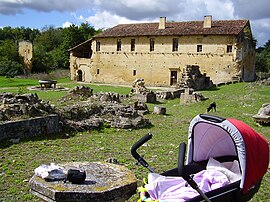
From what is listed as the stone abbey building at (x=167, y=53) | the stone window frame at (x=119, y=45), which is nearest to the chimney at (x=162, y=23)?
the stone abbey building at (x=167, y=53)

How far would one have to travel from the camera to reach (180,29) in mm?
40812

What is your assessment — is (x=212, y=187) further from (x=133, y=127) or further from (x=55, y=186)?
(x=133, y=127)

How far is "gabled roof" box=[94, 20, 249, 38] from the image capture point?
3778 cm

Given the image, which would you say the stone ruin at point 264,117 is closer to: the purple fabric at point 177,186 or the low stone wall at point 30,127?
the low stone wall at point 30,127

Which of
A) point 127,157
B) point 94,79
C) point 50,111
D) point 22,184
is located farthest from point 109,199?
point 94,79

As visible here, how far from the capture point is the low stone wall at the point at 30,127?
1069cm

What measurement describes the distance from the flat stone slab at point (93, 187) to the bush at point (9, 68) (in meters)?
43.5

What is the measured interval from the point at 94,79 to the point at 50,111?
35.1m

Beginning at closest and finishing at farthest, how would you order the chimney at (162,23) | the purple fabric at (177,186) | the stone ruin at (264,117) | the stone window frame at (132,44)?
the purple fabric at (177,186), the stone ruin at (264,117), the chimney at (162,23), the stone window frame at (132,44)

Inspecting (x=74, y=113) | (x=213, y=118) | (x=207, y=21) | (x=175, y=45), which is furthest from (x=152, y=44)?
(x=213, y=118)

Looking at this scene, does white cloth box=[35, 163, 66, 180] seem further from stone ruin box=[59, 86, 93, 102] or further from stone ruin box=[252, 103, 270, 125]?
stone ruin box=[59, 86, 93, 102]

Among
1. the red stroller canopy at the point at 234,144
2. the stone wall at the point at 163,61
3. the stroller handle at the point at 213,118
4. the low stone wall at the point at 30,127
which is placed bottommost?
the low stone wall at the point at 30,127

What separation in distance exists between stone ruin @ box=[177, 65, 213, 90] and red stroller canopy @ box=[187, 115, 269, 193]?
25.7m

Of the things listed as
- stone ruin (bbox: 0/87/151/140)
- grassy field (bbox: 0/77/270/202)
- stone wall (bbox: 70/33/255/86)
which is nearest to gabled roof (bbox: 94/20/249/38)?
stone wall (bbox: 70/33/255/86)
